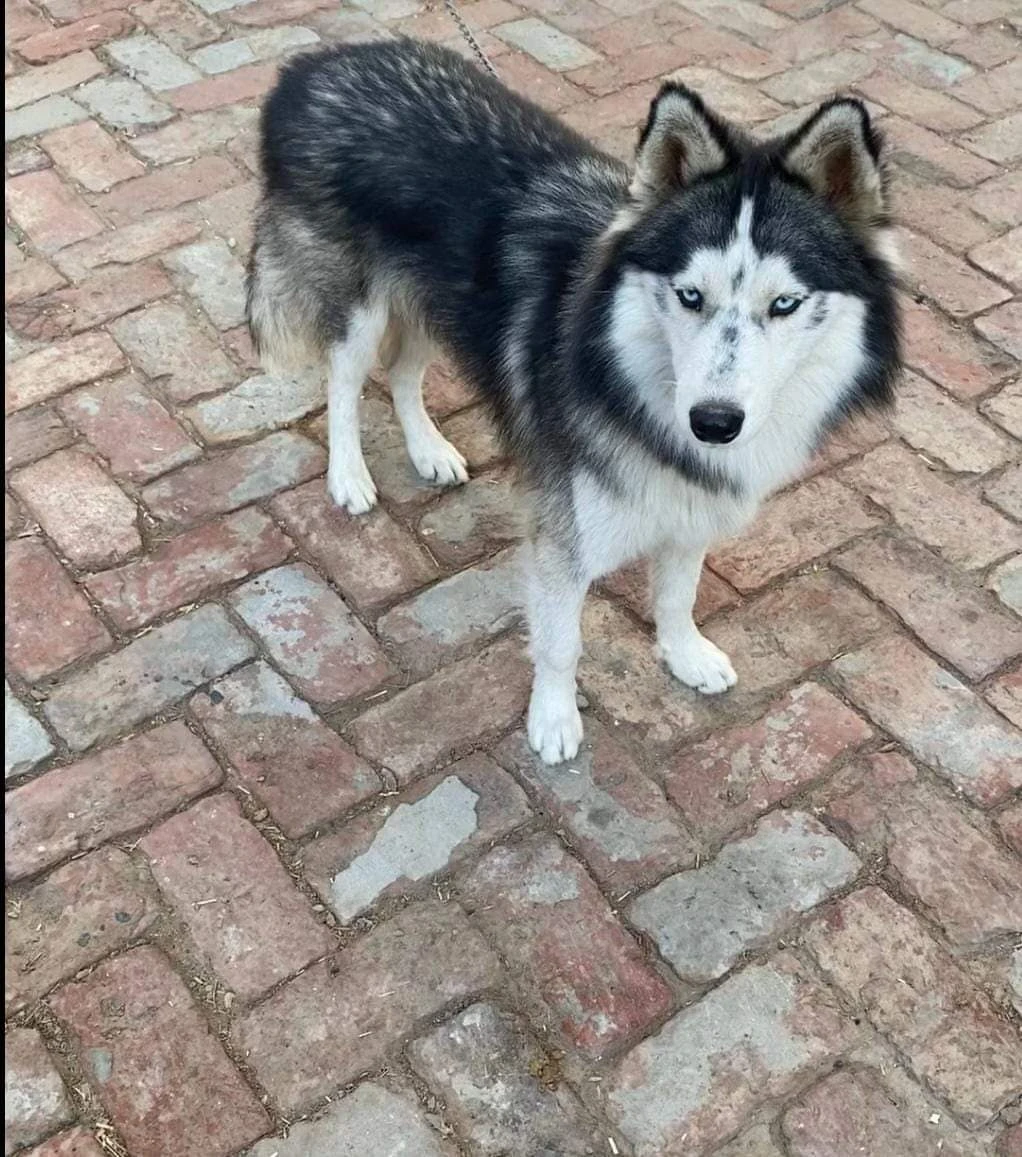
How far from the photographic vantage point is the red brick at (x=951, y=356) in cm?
416

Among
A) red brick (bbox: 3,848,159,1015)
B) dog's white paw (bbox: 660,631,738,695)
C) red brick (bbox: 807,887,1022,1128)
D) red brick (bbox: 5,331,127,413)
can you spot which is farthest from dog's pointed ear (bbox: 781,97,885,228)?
red brick (bbox: 5,331,127,413)

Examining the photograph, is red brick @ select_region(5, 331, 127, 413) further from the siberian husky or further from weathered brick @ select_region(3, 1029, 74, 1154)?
weathered brick @ select_region(3, 1029, 74, 1154)

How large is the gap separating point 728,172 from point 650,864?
170 centimetres

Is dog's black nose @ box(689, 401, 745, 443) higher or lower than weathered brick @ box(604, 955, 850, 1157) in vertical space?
higher

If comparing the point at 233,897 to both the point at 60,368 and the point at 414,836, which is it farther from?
the point at 60,368

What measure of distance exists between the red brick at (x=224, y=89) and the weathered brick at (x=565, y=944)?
4.11m

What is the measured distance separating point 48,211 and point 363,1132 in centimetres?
402

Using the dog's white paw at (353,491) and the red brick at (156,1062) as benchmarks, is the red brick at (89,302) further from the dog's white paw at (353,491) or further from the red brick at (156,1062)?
the red brick at (156,1062)

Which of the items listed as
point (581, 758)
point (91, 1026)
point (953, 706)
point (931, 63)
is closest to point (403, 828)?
point (581, 758)

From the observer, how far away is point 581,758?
3.13 m

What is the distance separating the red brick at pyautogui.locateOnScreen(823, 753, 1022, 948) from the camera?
9.20 feet

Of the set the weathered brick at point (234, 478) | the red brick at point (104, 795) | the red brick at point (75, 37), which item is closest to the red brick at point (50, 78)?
the red brick at point (75, 37)

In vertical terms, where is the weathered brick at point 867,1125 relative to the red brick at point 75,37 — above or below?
below

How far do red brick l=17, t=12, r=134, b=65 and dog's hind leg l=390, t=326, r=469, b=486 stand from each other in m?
3.24
